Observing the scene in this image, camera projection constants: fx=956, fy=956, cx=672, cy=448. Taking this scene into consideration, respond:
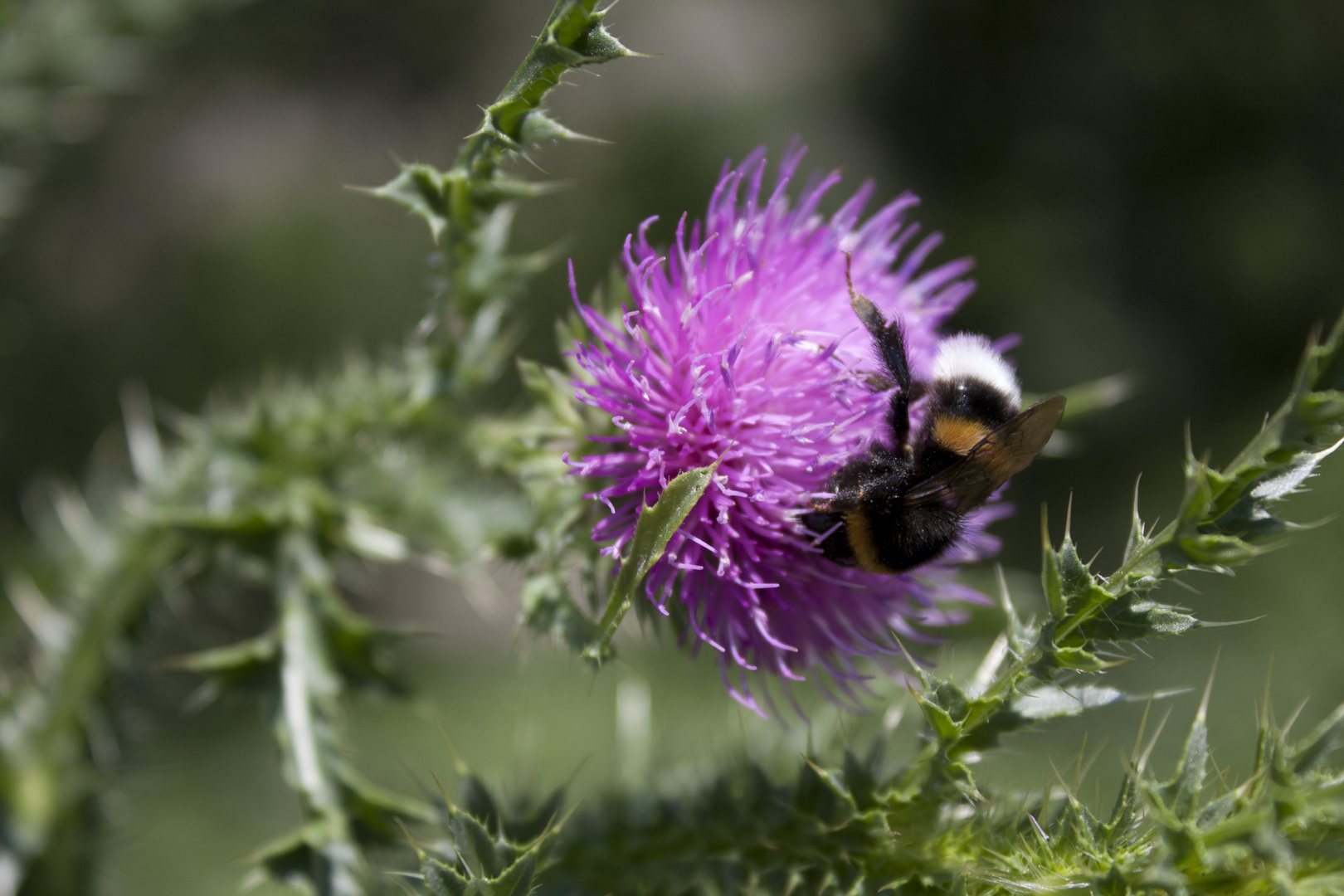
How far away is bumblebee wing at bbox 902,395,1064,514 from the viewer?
184 centimetres

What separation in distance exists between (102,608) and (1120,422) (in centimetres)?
797

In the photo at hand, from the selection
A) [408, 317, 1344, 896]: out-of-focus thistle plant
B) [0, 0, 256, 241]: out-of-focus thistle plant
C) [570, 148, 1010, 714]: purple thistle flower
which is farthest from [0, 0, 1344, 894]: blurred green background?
[570, 148, 1010, 714]: purple thistle flower

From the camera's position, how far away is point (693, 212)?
7.29m

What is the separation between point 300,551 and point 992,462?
78.6 inches

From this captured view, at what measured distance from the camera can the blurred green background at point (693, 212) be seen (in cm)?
593

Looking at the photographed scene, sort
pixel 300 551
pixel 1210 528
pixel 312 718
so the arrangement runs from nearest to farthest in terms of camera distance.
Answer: pixel 1210 528 → pixel 312 718 → pixel 300 551

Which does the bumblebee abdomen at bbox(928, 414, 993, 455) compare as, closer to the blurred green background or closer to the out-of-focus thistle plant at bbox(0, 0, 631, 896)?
the out-of-focus thistle plant at bbox(0, 0, 631, 896)

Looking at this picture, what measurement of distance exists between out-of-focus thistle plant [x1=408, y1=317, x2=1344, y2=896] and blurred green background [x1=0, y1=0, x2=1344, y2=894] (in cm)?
263

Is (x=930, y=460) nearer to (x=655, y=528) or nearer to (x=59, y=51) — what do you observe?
(x=655, y=528)

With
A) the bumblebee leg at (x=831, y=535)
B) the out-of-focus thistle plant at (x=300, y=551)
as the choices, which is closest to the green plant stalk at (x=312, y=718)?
the out-of-focus thistle plant at (x=300, y=551)

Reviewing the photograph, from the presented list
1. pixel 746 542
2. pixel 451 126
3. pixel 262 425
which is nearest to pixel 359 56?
pixel 451 126

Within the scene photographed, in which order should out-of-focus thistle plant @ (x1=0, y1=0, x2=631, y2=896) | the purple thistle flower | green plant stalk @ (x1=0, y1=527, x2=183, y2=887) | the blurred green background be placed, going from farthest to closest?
the blurred green background, green plant stalk @ (x1=0, y1=527, x2=183, y2=887), out-of-focus thistle plant @ (x1=0, y1=0, x2=631, y2=896), the purple thistle flower

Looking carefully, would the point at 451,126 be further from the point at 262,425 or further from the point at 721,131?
the point at 262,425

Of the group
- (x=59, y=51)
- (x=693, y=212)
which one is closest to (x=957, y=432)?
(x=59, y=51)
